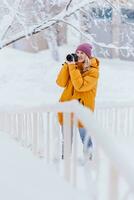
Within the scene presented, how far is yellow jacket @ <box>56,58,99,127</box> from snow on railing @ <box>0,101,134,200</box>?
224 millimetres

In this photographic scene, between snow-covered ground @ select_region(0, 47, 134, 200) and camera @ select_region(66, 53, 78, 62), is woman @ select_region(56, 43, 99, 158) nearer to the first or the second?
camera @ select_region(66, 53, 78, 62)

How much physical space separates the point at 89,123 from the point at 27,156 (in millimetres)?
530

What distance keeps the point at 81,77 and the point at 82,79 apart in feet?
0.06

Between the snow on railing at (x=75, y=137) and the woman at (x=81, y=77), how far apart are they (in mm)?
358

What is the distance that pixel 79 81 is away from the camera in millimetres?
3650

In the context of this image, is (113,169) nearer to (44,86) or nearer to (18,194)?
(18,194)

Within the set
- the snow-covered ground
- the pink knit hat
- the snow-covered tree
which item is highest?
the snow-covered tree

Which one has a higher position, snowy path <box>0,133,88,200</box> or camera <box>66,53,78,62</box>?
camera <box>66,53,78,62</box>

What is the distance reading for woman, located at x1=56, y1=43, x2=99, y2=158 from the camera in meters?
3.67

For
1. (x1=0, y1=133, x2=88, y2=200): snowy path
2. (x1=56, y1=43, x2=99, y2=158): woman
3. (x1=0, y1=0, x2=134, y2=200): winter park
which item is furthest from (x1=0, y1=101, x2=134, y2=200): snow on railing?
(x1=56, y1=43, x2=99, y2=158): woman

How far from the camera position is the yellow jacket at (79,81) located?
3.67 meters

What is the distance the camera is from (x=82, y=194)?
1.97m

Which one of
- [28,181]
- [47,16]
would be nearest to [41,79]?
[47,16]

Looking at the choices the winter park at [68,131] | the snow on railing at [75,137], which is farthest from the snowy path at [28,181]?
the snow on railing at [75,137]
